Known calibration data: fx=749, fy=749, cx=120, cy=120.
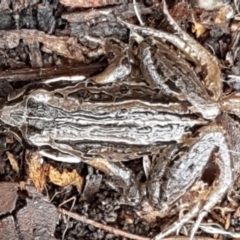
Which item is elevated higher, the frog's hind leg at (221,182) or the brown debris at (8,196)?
the frog's hind leg at (221,182)

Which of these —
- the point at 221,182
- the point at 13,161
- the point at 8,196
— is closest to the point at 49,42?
the point at 13,161

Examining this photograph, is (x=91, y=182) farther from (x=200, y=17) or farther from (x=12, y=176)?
(x=200, y=17)

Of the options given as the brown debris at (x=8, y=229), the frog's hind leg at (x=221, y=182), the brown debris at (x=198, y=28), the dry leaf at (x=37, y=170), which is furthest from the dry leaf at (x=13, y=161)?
the brown debris at (x=198, y=28)

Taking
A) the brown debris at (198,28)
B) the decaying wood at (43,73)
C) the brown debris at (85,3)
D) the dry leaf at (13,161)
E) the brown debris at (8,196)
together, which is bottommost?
the brown debris at (8,196)

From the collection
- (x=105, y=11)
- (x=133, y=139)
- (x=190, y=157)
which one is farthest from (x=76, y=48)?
(x=190, y=157)

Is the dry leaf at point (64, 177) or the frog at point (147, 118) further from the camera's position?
the dry leaf at point (64, 177)

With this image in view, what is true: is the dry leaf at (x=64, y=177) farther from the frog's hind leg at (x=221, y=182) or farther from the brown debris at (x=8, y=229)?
the frog's hind leg at (x=221, y=182)

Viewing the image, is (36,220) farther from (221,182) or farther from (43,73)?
(221,182)
